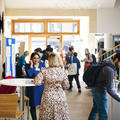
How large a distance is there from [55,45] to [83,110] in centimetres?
1085

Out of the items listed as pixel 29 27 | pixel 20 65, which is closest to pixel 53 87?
pixel 20 65

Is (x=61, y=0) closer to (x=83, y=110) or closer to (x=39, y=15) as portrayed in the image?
(x=39, y=15)

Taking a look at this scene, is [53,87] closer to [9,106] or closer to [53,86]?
[53,86]

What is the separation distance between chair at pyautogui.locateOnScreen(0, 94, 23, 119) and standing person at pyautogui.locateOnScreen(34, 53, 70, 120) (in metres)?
0.37

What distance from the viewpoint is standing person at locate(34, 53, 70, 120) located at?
3658 millimetres

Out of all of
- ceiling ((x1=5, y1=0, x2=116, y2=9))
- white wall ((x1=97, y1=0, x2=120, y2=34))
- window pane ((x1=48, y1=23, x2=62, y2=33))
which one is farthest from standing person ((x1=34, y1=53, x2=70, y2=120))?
window pane ((x1=48, y1=23, x2=62, y2=33))

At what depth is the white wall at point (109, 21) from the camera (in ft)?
41.1

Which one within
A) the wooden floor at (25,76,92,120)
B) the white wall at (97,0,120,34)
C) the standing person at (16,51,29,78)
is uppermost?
the white wall at (97,0,120,34)

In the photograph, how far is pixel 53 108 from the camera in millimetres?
3713

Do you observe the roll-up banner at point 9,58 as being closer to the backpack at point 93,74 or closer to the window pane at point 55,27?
the backpack at point 93,74

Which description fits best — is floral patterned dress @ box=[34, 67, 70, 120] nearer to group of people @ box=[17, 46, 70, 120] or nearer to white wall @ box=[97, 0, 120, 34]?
group of people @ box=[17, 46, 70, 120]

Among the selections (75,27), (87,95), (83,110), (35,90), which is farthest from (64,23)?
(35,90)

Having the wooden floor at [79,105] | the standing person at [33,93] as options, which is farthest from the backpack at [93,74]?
the wooden floor at [79,105]

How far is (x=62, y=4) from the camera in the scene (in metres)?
12.0
